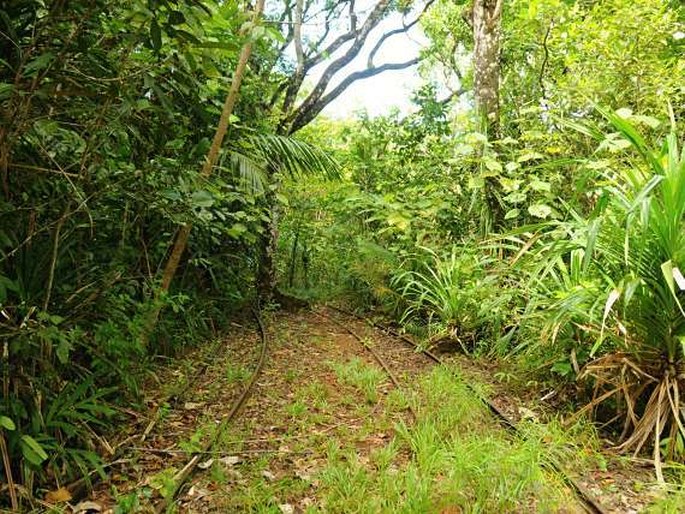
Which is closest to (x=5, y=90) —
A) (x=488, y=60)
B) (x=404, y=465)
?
(x=404, y=465)

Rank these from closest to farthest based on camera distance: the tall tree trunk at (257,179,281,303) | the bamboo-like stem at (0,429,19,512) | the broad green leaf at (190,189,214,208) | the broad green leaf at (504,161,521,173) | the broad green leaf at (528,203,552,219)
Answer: the bamboo-like stem at (0,429,19,512)
the broad green leaf at (190,189,214,208)
the broad green leaf at (528,203,552,219)
the broad green leaf at (504,161,521,173)
the tall tree trunk at (257,179,281,303)

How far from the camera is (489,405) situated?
3.24 meters

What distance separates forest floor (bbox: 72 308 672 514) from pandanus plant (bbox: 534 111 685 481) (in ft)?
0.93

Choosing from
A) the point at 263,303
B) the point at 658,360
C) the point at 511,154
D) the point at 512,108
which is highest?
the point at 512,108

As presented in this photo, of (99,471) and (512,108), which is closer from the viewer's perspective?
(99,471)

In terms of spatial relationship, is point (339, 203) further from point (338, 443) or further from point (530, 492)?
point (530, 492)

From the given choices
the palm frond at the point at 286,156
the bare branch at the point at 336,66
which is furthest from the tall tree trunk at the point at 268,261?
the bare branch at the point at 336,66

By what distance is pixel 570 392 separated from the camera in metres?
3.29

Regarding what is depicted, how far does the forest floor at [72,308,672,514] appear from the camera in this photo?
217 cm

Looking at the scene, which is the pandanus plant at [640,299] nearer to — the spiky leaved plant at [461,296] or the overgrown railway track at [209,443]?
the spiky leaved plant at [461,296]

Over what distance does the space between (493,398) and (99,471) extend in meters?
2.61

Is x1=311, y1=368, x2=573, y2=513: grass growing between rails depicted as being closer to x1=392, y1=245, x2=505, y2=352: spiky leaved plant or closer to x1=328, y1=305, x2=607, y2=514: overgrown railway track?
x1=328, y1=305, x2=607, y2=514: overgrown railway track

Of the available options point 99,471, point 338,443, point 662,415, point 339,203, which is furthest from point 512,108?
point 99,471

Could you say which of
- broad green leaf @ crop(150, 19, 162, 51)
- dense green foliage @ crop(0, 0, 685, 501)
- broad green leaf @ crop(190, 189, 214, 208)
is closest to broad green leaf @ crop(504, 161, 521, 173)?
dense green foliage @ crop(0, 0, 685, 501)
